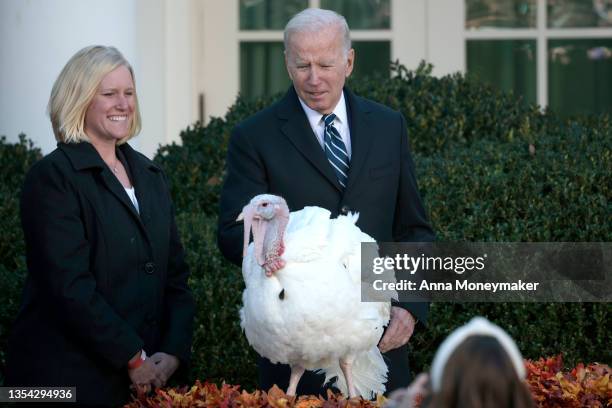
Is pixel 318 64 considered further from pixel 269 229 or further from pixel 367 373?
pixel 367 373

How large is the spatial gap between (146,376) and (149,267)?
1.37 ft

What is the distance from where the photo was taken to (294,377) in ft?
13.6

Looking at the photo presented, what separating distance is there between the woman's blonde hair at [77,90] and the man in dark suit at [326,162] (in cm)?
57

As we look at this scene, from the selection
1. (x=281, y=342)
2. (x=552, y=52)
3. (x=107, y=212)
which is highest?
(x=552, y=52)

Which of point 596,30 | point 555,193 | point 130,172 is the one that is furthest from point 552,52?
point 130,172

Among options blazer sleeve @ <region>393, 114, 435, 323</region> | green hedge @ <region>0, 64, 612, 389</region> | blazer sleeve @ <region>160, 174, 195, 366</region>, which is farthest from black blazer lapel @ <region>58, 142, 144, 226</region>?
green hedge @ <region>0, 64, 612, 389</region>

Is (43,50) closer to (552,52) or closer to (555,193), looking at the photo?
(555,193)

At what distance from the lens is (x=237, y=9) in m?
10.1

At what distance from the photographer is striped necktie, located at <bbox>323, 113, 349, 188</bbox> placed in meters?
4.41

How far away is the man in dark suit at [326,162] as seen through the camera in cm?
428

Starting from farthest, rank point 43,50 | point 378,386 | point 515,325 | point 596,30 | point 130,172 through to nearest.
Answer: point 596,30, point 43,50, point 515,325, point 130,172, point 378,386

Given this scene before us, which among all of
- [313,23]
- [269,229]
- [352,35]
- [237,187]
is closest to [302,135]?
[237,187]

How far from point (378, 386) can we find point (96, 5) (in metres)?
4.69

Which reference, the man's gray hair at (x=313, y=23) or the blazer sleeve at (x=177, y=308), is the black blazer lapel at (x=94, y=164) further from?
the man's gray hair at (x=313, y=23)
